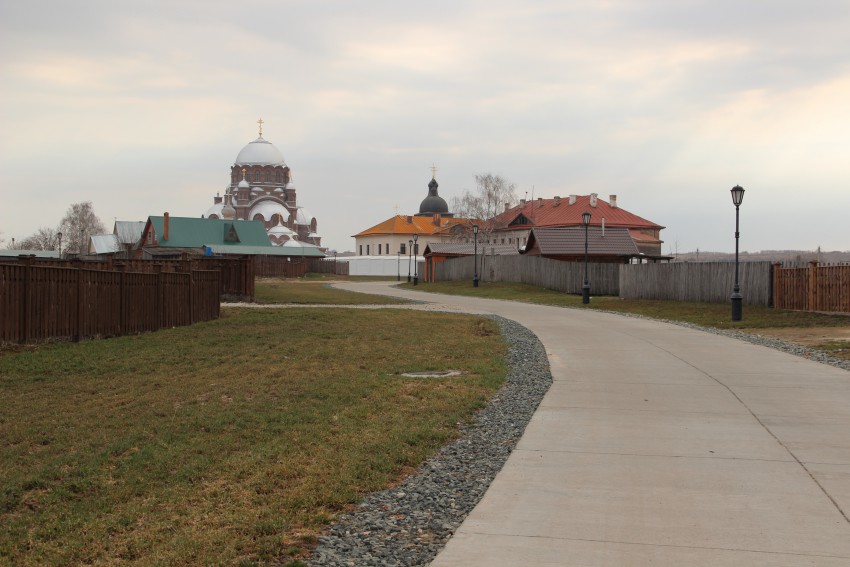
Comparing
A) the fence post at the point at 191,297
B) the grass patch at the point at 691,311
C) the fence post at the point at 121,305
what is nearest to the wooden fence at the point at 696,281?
the grass patch at the point at 691,311

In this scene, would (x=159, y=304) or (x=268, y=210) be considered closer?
(x=159, y=304)

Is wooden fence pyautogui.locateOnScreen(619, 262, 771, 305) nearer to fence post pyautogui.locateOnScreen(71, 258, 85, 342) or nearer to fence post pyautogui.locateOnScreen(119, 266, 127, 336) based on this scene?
fence post pyautogui.locateOnScreen(119, 266, 127, 336)

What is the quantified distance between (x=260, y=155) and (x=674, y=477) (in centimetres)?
11863

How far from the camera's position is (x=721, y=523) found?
5809 millimetres

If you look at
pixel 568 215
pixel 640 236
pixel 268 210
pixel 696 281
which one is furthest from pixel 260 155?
pixel 696 281

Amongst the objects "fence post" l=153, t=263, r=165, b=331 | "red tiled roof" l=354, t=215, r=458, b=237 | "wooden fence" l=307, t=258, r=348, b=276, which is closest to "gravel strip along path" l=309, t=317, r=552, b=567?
"fence post" l=153, t=263, r=165, b=331

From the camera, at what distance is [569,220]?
4082 inches

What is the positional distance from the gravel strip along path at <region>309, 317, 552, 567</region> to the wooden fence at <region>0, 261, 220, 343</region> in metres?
9.19

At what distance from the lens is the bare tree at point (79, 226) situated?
121 meters

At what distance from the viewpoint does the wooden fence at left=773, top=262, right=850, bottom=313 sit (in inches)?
1069

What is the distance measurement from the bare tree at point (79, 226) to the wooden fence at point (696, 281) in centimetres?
9614

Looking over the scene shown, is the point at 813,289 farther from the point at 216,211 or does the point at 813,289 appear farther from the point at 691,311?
the point at 216,211

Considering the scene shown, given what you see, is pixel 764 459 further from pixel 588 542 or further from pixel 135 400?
pixel 135 400

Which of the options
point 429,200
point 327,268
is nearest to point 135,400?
point 327,268
